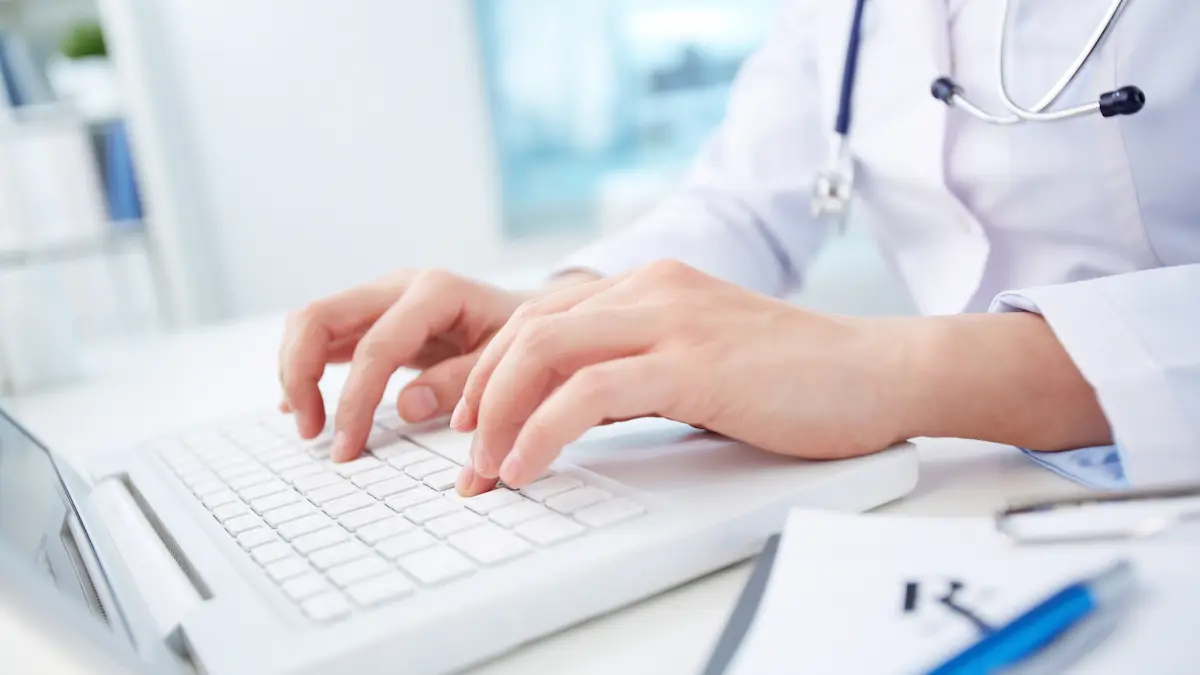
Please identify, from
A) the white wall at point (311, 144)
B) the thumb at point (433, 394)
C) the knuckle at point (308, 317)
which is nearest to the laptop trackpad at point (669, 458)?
the thumb at point (433, 394)

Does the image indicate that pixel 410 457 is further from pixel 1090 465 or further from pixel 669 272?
pixel 1090 465

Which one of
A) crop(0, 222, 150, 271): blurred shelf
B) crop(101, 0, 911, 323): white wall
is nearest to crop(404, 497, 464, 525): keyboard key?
crop(0, 222, 150, 271): blurred shelf

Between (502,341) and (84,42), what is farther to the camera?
(84,42)

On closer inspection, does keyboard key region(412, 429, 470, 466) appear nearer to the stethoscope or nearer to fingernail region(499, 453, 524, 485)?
fingernail region(499, 453, 524, 485)

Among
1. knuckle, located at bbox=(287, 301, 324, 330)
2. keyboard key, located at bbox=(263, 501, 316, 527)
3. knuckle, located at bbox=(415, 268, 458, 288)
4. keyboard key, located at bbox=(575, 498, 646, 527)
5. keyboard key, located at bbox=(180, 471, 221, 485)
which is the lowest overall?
keyboard key, located at bbox=(180, 471, 221, 485)

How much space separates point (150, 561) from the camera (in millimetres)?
414

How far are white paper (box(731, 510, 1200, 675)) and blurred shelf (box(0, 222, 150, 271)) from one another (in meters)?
2.14

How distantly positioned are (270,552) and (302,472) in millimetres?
119

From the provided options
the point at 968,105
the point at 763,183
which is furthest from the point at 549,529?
the point at 763,183

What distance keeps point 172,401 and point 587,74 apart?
1.85 metres

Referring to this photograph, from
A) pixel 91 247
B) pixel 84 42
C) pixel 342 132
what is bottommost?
pixel 91 247

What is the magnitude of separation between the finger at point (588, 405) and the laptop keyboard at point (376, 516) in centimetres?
2

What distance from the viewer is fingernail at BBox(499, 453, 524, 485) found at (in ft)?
1.29

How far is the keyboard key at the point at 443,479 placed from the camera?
43 centimetres
